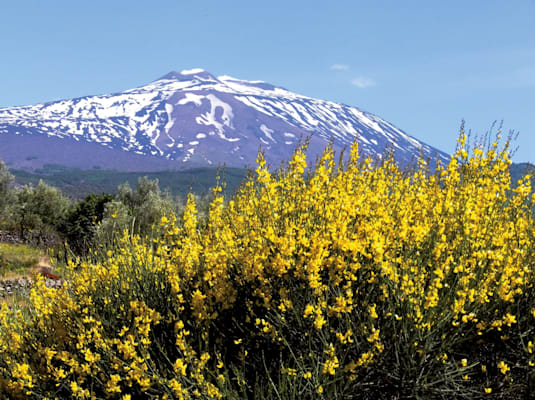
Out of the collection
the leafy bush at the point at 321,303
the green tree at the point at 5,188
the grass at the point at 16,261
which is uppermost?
the leafy bush at the point at 321,303

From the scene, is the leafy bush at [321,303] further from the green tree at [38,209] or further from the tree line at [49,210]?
the green tree at [38,209]

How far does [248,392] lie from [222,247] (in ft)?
4.18

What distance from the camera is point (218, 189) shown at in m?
4.68

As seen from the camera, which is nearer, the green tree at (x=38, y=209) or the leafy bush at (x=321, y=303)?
the leafy bush at (x=321, y=303)

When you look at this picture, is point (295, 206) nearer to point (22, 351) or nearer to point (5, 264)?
point (22, 351)

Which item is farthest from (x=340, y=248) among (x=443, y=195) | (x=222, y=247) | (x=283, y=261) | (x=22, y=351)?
(x=22, y=351)

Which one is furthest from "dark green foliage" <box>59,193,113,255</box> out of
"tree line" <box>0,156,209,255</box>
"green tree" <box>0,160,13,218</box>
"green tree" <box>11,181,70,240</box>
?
"green tree" <box>0,160,13,218</box>

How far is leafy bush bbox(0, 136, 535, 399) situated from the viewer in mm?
3215

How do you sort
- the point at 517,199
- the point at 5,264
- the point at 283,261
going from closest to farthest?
1. the point at 283,261
2. the point at 517,199
3. the point at 5,264

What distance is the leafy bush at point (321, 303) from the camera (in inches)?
127

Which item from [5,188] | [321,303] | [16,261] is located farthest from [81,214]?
[321,303]

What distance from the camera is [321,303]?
3211 millimetres

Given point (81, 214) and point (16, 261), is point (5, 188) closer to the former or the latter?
point (81, 214)

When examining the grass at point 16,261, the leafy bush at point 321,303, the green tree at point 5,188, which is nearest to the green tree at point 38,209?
the green tree at point 5,188
